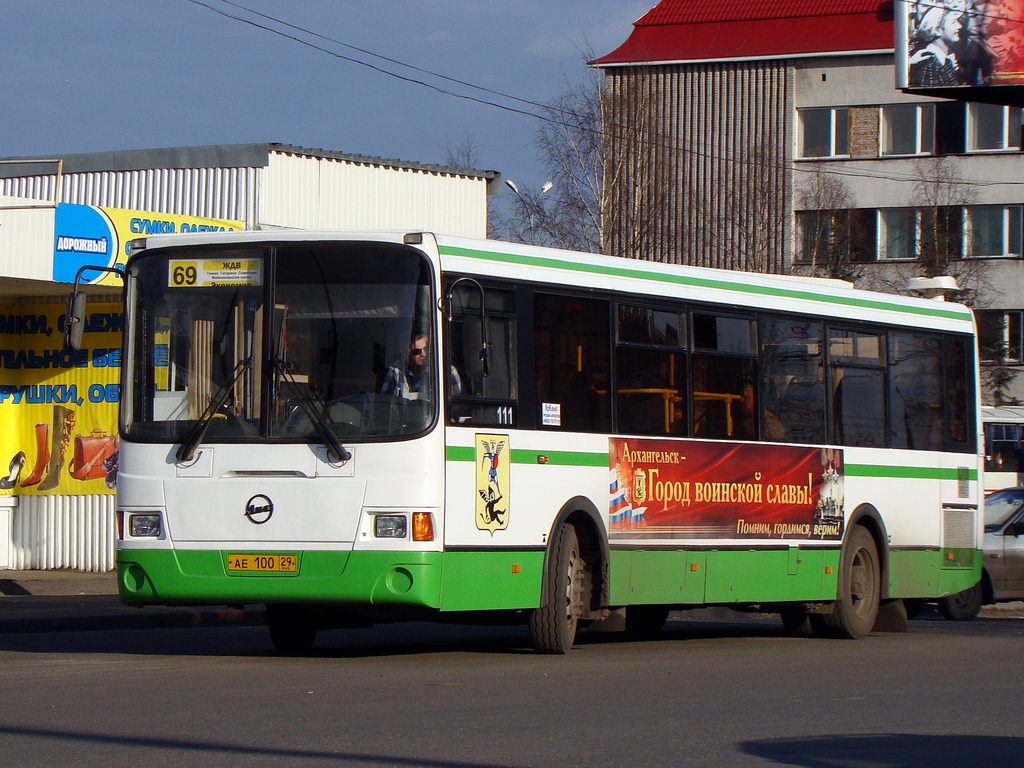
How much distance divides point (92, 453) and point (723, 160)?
3474cm

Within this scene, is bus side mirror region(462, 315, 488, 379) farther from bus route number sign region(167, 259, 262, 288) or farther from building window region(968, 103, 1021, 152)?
building window region(968, 103, 1021, 152)

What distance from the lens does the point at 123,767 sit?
24.7 feet

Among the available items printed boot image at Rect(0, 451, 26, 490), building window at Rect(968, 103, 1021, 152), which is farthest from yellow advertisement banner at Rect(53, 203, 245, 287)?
building window at Rect(968, 103, 1021, 152)

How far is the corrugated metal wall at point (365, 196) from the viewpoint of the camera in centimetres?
2805

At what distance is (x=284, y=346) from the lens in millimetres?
12352

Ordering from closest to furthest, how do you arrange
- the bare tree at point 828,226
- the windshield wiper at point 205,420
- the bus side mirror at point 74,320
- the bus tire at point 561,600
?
1. the windshield wiper at point 205,420
2. the bus side mirror at point 74,320
3. the bus tire at point 561,600
4. the bare tree at point 828,226

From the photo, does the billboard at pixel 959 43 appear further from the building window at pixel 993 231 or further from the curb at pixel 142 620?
the curb at pixel 142 620

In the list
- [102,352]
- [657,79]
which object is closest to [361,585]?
[102,352]

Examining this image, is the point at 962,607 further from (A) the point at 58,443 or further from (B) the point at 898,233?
(B) the point at 898,233

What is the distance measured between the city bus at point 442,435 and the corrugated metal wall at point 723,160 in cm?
3746

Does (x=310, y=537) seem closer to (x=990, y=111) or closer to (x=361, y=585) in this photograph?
(x=361, y=585)

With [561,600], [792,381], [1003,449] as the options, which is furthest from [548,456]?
[1003,449]

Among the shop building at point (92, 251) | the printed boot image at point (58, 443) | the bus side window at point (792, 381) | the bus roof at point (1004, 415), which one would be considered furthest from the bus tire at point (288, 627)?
the bus roof at point (1004, 415)

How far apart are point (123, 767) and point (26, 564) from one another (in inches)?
665
